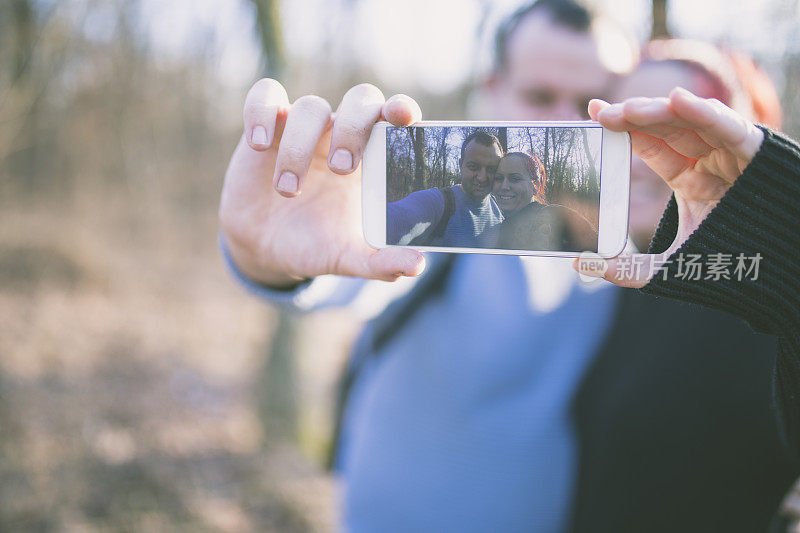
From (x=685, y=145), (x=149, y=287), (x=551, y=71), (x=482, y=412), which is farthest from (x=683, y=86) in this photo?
(x=149, y=287)

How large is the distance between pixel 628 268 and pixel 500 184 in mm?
332

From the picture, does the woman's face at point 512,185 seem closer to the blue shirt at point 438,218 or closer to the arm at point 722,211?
the blue shirt at point 438,218

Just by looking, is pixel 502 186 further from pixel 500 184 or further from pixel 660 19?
pixel 660 19

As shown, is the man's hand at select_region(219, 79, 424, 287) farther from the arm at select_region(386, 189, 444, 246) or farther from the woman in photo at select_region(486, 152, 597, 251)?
the woman in photo at select_region(486, 152, 597, 251)

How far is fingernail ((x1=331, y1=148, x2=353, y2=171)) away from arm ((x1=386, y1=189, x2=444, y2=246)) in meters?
0.18

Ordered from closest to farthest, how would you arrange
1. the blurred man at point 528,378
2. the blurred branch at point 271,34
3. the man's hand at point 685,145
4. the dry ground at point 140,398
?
1. the man's hand at point 685,145
2. the blurred man at point 528,378
3. the dry ground at point 140,398
4. the blurred branch at point 271,34

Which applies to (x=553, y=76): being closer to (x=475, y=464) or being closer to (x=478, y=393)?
(x=478, y=393)

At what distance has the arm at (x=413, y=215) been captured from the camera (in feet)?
3.88

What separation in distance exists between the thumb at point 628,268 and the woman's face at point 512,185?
0.67 ft

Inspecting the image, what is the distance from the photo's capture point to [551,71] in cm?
182

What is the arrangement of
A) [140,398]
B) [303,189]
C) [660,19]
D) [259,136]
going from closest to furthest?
1. [259,136]
2. [303,189]
3. [660,19]
4. [140,398]

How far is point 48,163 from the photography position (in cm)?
1017

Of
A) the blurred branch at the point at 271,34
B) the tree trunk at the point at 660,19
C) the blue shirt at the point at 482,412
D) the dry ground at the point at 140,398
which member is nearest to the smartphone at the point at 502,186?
the blue shirt at the point at 482,412

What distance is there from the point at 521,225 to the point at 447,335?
0.90m
